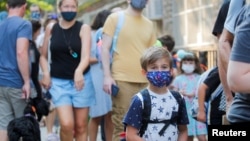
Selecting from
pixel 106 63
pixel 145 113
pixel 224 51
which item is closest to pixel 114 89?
pixel 106 63

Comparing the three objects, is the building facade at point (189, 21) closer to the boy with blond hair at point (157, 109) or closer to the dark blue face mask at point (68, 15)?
the dark blue face mask at point (68, 15)

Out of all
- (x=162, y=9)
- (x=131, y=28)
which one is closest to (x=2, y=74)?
(x=131, y=28)

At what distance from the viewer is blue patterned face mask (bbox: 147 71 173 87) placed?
5797 mm

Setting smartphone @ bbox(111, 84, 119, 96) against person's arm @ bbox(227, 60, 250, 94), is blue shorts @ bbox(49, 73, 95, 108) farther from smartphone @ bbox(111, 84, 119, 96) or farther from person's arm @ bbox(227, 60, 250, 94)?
person's arm @ bbox(227, 60, 250, 94)

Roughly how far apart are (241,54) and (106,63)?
155 inches

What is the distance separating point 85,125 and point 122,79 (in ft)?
2.44

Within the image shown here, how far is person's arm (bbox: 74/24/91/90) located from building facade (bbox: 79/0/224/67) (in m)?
9.06

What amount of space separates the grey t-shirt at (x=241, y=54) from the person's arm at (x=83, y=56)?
3752mm

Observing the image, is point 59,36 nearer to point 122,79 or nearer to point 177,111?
point 122,79

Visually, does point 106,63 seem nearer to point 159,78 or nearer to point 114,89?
point 114,89

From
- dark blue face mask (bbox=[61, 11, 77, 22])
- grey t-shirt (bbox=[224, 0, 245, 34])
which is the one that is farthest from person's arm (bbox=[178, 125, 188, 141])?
dark blue face mask (bbox=[61, 11, 77, 22])

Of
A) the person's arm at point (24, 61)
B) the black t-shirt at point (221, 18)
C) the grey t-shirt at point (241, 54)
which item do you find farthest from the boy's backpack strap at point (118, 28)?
the grey t-shirt at point (241, 54)

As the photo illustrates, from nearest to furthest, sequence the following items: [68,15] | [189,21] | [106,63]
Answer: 1. [106,63]
2. [68,15]
3. [189,21]

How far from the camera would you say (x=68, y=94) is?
8203 mm
